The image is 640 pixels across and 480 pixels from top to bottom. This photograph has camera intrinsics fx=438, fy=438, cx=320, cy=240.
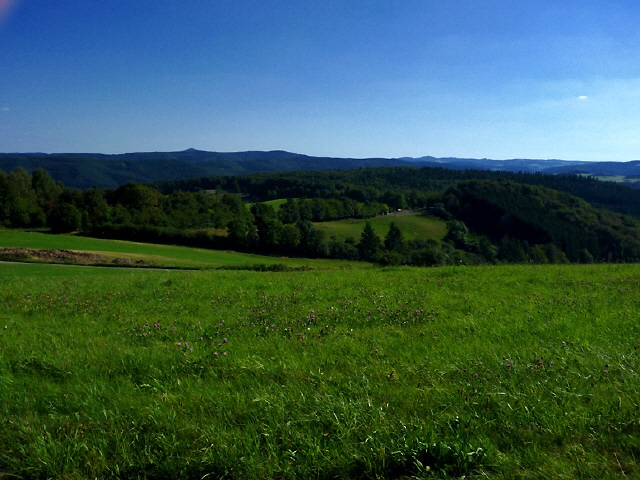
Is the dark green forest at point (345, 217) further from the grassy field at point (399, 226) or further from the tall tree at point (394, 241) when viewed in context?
the grassy field at point (399, 226)

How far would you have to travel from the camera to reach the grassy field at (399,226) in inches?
4360

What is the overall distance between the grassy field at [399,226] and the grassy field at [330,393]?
93.8m

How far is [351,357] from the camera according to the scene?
5520 millimetres

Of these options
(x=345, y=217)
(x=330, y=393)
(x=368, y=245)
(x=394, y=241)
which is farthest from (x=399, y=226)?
(x=330, y=393)

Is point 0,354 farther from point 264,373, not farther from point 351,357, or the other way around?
point 351,357

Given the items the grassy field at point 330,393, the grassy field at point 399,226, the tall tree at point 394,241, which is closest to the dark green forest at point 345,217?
the tall tree at point 394,241

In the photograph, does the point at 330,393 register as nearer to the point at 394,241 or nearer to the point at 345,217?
the point at 394,241

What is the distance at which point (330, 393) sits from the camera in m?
4.33

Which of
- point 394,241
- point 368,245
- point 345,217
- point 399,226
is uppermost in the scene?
point 345,217

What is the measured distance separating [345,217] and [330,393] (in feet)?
458

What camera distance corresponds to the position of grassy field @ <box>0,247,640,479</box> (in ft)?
10.7

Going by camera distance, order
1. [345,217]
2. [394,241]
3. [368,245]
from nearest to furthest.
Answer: [368,245] → [394,241] → [345,217]

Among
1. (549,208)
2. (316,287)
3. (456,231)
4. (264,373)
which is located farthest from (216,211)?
(264,373)

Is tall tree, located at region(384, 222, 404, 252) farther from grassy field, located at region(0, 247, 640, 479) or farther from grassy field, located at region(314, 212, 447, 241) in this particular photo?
grassy field, located at region(0, 247, 640, 479)
